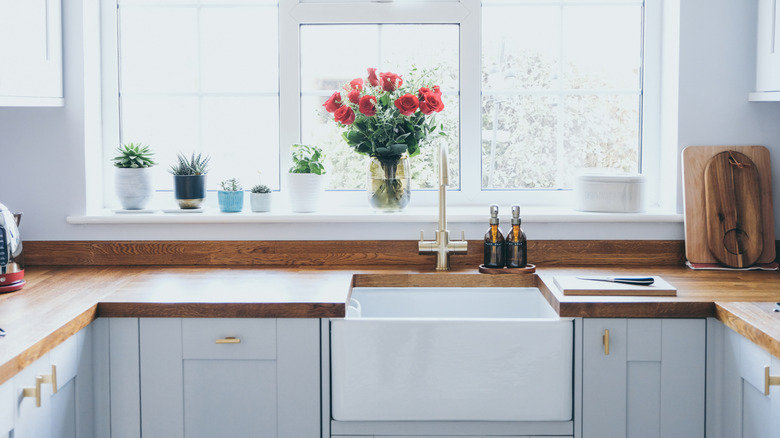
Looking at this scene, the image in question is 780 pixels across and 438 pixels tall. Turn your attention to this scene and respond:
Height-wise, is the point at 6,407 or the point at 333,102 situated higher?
the point at 333,102

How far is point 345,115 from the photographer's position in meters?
2.38

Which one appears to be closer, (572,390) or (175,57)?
(572,390)

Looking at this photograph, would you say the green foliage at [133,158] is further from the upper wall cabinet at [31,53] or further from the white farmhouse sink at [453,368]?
the white farmhouse sink at [453,368]

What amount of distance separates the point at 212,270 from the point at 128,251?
1.09 feet

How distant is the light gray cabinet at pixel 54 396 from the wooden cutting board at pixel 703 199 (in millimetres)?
1867

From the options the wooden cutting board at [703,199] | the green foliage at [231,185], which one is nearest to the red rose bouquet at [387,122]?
the green foliage at [231,185]

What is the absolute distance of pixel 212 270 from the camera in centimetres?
238

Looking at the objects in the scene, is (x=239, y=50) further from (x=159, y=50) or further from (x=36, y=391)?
(x=36, y=391)

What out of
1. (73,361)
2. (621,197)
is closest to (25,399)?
(73,361)

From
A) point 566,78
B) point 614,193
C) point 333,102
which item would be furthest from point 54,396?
point 566,78

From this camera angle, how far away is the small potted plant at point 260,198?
2541 mm

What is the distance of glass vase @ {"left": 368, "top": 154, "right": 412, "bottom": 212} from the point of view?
A: 8.07 feet

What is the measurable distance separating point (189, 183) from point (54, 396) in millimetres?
1012

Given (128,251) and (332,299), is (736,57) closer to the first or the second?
(332,299)
